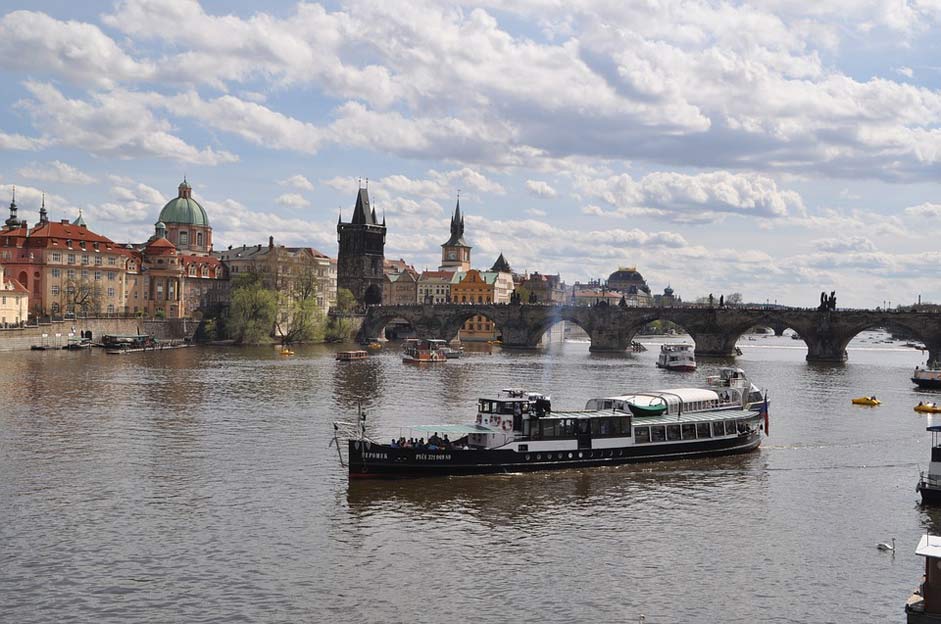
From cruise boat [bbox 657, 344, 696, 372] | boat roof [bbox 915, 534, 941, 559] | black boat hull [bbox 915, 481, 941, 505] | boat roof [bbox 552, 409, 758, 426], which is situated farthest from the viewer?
cruise boat [bbox 657, 344, 696, 372]

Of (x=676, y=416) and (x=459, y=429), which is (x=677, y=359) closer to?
(x=676, y=416)

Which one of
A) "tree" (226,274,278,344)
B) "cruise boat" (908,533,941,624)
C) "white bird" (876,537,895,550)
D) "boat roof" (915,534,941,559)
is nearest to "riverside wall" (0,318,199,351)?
"tree" (226,274,278,344)

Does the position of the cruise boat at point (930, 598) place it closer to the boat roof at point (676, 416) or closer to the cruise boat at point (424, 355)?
the boat roof at point (676, 416)

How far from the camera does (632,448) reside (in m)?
55.8

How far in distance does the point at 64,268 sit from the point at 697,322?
340ft

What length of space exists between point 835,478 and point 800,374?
2922 inches

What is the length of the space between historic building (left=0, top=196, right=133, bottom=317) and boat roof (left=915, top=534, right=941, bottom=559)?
5978 inches

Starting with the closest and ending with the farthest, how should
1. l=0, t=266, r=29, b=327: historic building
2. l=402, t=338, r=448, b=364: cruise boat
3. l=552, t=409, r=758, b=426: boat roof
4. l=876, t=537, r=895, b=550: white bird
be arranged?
1. l=876, t=537, r=895, b=550: white bird
2. l=552, t=409, r=758, b=426: boat roof
3. l=402, t=338, r=448, b=364: cruise boat
4. l=0, t=266, r=29, b=327: historic building

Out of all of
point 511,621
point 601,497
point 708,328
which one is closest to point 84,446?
point 601,497

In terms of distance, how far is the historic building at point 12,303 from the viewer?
14112 centimetres

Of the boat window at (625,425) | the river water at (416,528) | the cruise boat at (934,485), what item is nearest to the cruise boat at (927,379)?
the river water at (416,528)

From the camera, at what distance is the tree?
16475 cm

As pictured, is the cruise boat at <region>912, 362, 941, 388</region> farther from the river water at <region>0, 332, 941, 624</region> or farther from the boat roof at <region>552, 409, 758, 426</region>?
the boat roof at <region>552, 409, 758, 426</region>

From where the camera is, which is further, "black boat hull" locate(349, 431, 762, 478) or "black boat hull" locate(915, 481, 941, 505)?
"black boat hull" locate(349, 431, 762, 478)
